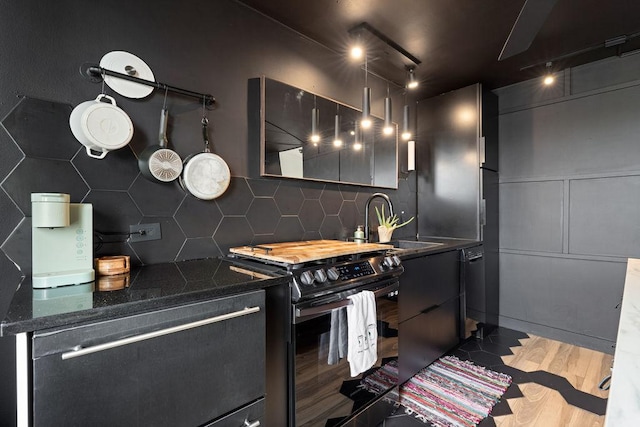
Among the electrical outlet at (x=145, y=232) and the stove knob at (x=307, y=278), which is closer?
the stove knob at (x=307, y=278)

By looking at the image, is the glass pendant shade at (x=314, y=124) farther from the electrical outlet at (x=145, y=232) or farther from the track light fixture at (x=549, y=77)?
the track light fixture at (x=549, y=77)

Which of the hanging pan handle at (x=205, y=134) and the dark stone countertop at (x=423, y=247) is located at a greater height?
the hanging pan handle at (x=205, y=134)

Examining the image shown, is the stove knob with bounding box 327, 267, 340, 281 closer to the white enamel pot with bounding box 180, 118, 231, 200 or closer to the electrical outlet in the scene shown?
the white enamel pot with bounding box 180, 118, 231, 200

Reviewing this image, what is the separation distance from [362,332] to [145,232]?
1187 millimetres

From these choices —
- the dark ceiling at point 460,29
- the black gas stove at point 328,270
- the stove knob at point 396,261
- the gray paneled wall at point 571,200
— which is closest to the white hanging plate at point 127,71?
the dark ceiling at point 460,29

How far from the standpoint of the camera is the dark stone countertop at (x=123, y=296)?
76cm

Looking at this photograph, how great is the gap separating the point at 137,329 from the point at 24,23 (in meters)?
1.32

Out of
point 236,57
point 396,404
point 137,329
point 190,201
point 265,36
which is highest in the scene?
point 265,36

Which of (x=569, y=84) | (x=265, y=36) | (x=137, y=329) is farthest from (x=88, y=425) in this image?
A: (x=569, y=84)

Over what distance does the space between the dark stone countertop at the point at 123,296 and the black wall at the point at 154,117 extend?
30 centimetres

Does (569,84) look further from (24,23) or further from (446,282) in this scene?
(24,23)

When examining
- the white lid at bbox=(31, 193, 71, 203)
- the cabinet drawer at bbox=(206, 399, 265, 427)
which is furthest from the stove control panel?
the white lid at bbox=(31, 193, 71, 203)

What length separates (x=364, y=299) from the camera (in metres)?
1.52

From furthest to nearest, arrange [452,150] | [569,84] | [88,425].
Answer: [452,150] < [569,84] < [88,425]
